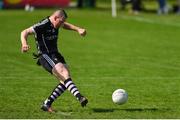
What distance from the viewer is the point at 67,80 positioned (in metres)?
12.4

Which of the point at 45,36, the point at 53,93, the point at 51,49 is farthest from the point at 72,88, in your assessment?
the point at 45,36

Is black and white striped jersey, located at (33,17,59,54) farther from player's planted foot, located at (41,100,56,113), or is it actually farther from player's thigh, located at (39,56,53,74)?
player's planted foot, located at (41,100,56,113)

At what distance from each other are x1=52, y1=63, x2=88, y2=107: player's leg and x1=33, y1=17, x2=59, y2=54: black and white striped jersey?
1.56 ft

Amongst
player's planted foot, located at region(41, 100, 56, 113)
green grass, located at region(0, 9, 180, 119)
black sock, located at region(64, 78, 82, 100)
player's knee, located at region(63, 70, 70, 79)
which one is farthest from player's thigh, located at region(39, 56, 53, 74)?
green grass, located at region(0, 9, 180, 119)

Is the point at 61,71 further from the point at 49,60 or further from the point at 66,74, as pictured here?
the point at 49,60

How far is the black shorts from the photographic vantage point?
12.7m

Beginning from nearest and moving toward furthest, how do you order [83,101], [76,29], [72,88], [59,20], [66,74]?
Answer: 1. [83,101]
2. [72,88]
3. [66,74]
4. [59,20]
5. [76,29]

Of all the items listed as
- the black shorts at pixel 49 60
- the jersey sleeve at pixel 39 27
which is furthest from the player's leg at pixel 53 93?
the jersey sleeve at pixel 39 27

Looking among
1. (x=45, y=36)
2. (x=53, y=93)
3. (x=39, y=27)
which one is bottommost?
(x=53, y=93)

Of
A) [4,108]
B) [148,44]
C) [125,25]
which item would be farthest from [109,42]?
[4,108]

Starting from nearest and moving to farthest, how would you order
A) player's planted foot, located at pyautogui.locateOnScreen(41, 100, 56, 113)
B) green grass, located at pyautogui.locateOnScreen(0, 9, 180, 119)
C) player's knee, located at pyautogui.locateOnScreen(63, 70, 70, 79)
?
player's knee, located at pyautogui.locateOnScreen(63, 70, 70, 79)
player's planted foot, located at pyautogui.locateOnScreen(41, 100, 56, 113)
green grass, located at pyautogui.locateOnScreen(0, 9, 180, 119)

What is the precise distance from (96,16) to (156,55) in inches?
712

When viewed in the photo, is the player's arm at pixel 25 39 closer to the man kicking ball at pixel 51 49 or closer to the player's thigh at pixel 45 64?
the man kicking ball at pixel 51 49

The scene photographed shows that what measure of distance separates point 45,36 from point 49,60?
485 mm
